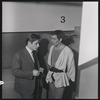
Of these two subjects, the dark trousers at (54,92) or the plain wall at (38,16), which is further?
the dark trousers at (54,92)

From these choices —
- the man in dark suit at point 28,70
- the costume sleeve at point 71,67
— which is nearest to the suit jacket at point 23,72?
the man in dark suit at point 28,70

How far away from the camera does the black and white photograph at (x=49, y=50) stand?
172 cm

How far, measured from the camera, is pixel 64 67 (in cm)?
180

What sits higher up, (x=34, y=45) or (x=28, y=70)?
(x=34, y=45)

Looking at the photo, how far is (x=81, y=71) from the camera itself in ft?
6.00

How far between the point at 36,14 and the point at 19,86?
22.2 inches

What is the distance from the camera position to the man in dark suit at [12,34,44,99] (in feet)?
5.68

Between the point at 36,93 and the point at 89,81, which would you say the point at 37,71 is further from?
the point at 89,81

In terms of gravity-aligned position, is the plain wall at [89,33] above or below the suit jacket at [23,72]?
above

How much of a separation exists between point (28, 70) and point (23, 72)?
41 millimetres

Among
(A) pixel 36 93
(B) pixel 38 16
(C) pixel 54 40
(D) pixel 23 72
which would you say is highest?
(B) pixel 38 16

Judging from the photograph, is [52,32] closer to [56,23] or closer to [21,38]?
[56,23]

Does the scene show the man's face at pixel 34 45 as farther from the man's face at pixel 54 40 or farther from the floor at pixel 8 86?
the floor at pixel 8 86

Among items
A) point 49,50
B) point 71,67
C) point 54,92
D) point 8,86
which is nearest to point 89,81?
point 71,67
